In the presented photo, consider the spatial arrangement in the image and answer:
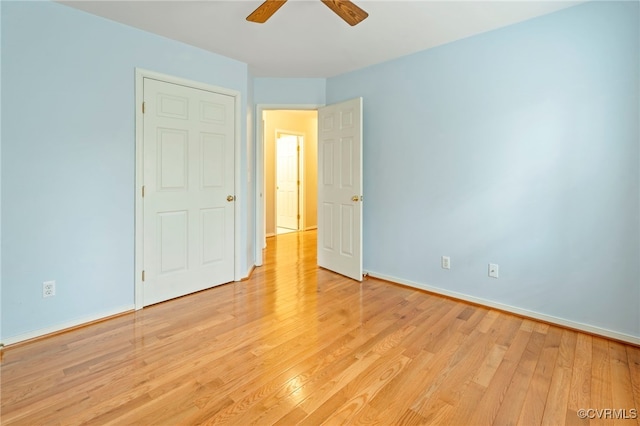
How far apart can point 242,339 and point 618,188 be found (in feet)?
9.20

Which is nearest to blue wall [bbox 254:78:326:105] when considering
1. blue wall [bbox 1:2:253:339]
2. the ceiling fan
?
blue wall [bbox 1:2:253:339]

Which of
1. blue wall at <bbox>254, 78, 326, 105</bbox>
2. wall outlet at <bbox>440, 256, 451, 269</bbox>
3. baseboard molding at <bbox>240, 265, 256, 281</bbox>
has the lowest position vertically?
baseboard molding at <bbox>240, 265, 256, 281</bbox>

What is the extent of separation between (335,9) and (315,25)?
0.76 meters

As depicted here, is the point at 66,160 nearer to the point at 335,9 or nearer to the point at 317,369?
the point at 335,9

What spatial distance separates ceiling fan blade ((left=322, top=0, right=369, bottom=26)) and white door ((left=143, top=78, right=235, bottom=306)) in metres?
1.70

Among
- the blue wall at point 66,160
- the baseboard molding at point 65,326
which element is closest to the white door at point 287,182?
the blue wall at point 66,160

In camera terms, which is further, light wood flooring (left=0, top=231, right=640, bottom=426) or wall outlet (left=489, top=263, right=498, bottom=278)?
wall outlet (left=489, top=263, right=498, bottom=278)

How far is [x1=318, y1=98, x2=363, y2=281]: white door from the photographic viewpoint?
3.53 meters

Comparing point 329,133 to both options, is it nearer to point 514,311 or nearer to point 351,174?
point 351,174

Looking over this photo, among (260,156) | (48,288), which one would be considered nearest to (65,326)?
(48,288)

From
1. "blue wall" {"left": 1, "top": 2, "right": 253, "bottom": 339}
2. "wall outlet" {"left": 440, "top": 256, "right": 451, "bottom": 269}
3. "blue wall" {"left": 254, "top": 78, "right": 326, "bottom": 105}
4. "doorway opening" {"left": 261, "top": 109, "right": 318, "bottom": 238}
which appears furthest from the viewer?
"doorway opening" {"left": 261, "top": 109, "right": 318, "bottom": 238}

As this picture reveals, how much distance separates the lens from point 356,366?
1916 millimetres

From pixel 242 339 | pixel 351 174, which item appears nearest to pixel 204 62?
pixel 351 174

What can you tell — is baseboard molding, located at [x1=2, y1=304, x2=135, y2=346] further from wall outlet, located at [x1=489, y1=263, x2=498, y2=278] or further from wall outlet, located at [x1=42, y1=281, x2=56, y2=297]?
wall outlet, located at [x1=489, y1=263, x2=498, y2=278]
